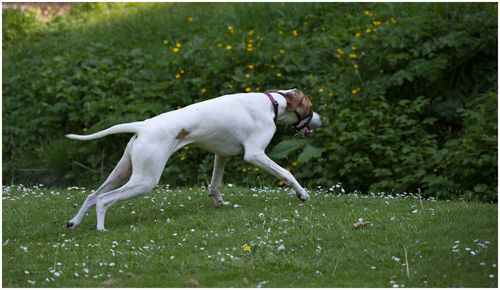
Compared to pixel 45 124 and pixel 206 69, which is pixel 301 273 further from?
pixel 45 124

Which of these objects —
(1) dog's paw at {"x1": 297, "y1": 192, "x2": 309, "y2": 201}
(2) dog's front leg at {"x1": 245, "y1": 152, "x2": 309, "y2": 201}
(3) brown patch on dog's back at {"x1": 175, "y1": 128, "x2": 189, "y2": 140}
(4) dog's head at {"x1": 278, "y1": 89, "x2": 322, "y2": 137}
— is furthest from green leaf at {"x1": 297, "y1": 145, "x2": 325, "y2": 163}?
(3) brown patch on dog's back at {"x1": 175, "y1": 128, "x2": 189, "y2": 140}

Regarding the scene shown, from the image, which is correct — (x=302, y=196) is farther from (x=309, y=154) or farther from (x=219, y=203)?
(x=309, y=154)

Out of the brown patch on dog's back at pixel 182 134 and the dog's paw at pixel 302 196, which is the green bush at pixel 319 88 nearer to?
the dog's paw at pixel 302 196

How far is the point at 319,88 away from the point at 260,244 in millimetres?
5359

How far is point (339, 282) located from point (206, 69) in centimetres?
710

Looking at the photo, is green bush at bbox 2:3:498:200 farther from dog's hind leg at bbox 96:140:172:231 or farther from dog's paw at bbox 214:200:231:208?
dog's hind leg at bbox 96:140:172:231

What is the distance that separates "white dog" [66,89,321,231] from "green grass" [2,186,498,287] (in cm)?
35

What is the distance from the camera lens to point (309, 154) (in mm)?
9250

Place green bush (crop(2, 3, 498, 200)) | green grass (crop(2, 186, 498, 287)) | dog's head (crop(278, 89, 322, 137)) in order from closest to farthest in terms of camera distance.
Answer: green grass (crop(2, 186, 498, 287))
dog's head (crop(278, 89, 322, 137))
green bush (crop(2, 3, 498, 200))

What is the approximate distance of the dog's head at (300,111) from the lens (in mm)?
7125

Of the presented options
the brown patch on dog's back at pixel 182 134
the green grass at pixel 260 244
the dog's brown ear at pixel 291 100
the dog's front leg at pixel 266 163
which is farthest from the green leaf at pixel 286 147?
the brown patch on dog's back at pixel 182 134

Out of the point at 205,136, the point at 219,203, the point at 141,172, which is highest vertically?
the point at 205,136

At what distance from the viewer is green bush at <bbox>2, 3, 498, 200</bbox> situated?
9.12 m

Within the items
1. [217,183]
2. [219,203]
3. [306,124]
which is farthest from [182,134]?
[306,124]
